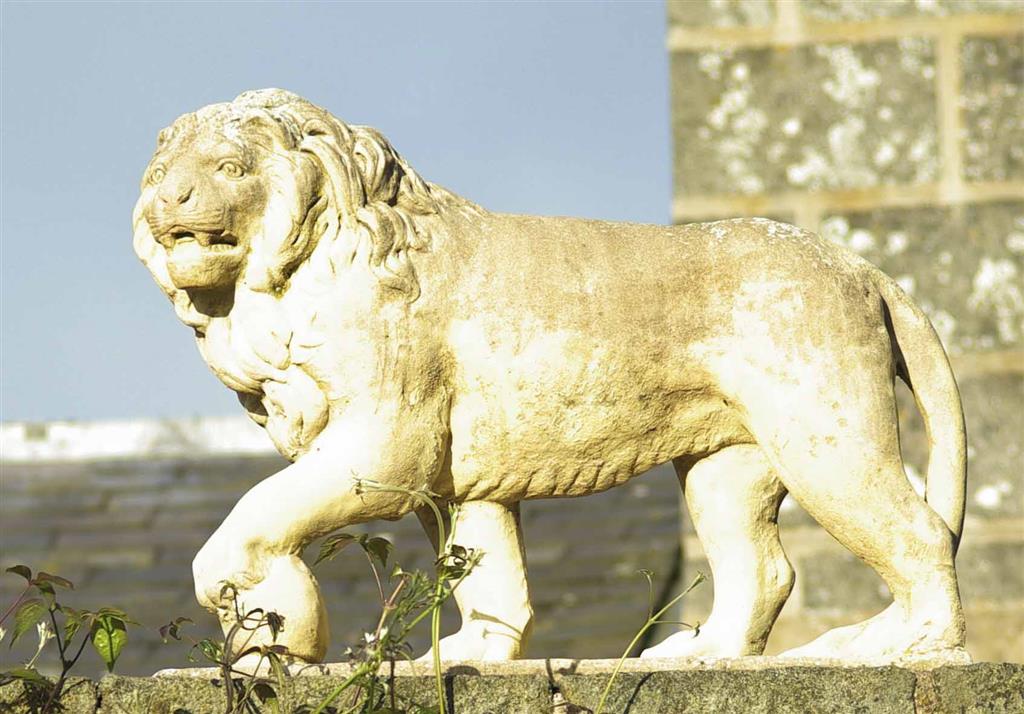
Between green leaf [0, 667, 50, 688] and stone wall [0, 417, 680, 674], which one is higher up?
green leaf [0, 667, 50, 688]

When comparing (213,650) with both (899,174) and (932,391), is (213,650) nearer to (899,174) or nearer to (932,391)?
(932,391)

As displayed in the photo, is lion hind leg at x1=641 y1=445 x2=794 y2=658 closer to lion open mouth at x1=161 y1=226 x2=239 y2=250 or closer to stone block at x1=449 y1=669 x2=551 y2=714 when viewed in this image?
stone block at x1=449 y1=669 x2=551 y2=714

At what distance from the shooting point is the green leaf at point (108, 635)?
278 cm

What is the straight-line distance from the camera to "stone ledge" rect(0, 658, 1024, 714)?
2744 mm

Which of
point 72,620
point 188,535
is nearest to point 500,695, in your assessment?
point 72,620

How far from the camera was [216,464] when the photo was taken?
27.6 ft

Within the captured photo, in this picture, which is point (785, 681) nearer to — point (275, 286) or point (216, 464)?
point (275, 286)

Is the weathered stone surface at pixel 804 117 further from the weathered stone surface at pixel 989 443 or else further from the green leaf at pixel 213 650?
the green leaf at pixel 213 650

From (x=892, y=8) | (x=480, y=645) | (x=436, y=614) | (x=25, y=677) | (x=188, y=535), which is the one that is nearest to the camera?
(x=436, y=614)

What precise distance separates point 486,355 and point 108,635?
78cm

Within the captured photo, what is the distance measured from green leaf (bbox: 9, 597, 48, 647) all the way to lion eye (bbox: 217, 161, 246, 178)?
30.7 inches

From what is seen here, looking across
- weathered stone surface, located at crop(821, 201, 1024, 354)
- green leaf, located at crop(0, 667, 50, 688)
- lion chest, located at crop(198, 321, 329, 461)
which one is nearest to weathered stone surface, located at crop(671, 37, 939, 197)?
weathered stone surface, located at crop(821, 201, 1024, 354)

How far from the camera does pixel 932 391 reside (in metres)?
3.32

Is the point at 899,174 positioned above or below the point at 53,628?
above
